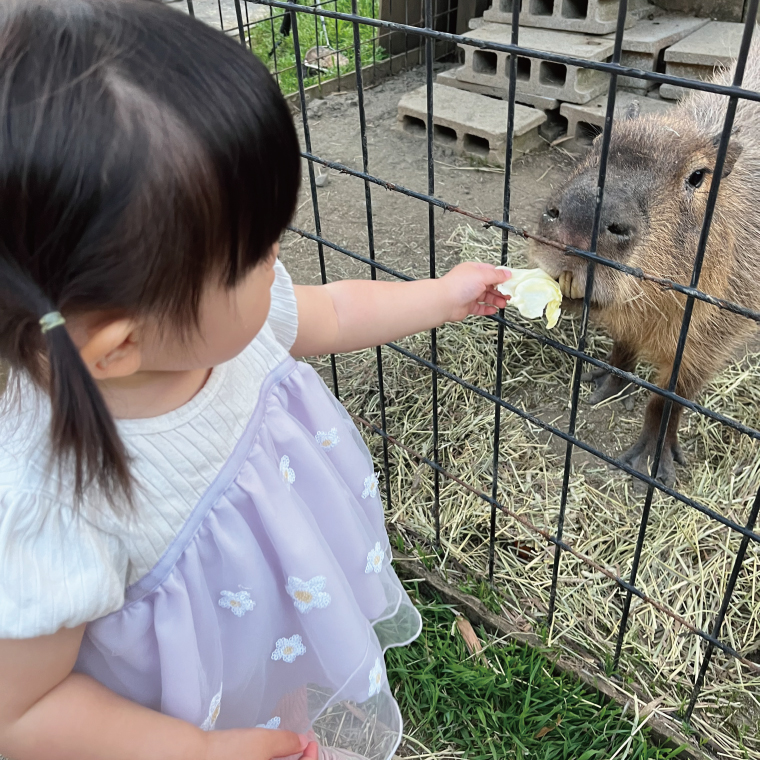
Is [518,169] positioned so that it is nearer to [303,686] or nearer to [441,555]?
[441,555]

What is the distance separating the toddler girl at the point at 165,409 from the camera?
70 centimetres

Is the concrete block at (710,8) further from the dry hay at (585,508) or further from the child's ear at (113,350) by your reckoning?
the child's ear at (113,350)

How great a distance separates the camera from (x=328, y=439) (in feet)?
4.33

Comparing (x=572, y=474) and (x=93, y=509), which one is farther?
(x=572, y=474)

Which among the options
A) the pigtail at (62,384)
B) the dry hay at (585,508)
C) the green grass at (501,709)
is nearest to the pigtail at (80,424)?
the pigtail at (62,384)

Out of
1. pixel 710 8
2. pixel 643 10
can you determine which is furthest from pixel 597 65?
pixel 710 8

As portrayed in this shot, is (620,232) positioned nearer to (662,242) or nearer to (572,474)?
(662,242)

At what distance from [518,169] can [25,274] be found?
142 inches

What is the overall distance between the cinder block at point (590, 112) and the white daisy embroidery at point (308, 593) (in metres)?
3.34

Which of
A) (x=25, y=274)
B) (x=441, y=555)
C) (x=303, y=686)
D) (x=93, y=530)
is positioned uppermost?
(x=25, y=274)

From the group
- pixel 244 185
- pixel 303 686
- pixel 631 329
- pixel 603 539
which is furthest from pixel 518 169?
pixel 244 185

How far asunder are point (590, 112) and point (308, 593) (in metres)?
3.44

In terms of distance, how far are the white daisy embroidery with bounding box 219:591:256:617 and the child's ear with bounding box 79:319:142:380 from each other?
0.44 meters

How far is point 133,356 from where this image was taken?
84 centimetres
